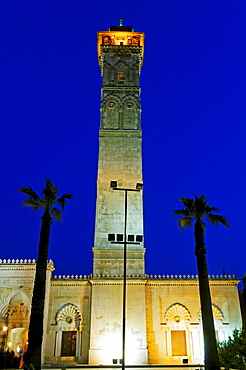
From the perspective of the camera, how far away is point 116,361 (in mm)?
19062

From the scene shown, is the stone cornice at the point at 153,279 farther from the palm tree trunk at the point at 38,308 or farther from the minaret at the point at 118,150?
the palm tree trunk at the point at 38,308

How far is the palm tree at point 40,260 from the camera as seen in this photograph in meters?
14.5

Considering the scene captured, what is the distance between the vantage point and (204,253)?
16.6m

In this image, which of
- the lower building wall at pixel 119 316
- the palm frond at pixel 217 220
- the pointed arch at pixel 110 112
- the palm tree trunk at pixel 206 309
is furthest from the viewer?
the pointed arch at pixel 110 112

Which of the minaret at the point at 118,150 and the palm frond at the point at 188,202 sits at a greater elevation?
the minaret at the point at 118,150

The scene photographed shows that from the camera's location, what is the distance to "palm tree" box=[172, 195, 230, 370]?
48.5 ft

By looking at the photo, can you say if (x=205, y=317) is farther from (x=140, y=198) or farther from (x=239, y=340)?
(x=140, y=198)

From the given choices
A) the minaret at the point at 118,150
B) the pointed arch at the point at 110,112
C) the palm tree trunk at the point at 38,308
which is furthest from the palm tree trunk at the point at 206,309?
the pointed arch at the point at 110,112

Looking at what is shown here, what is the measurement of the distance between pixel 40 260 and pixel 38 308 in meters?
2.08

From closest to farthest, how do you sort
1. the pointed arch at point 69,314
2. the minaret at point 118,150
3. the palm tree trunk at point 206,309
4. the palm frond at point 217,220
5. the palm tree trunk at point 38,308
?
the palm tree trunk at point 38,308 → the palm tree trunk at point 206,309 → the palm frond at point 217,220 → the pointed arch at point 69,314 → the minaret at point 118,150

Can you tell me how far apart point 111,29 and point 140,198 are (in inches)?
661

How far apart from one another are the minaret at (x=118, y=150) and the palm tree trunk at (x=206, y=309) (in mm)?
4061

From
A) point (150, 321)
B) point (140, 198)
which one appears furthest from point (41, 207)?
point (150, 321)

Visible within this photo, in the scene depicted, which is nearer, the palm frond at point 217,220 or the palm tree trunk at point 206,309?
the palm tree trunk at point 206,309
